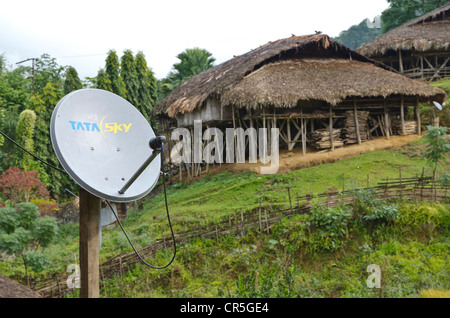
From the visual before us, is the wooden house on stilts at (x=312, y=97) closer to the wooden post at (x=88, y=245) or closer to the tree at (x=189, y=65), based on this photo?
the tree at (x=189, y=65)

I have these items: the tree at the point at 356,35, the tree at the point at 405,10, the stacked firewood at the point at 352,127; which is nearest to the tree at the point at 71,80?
the stacked firewood at the point at 352,127

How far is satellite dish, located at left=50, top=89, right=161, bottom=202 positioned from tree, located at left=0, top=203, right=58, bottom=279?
20.8 feet

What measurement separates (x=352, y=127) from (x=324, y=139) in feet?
5.05

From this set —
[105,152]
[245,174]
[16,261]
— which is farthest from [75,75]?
[105,152]

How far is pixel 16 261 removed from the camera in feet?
34.9

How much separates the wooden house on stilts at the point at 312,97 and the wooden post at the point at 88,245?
11745 mm

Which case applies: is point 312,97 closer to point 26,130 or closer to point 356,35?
point 26,130

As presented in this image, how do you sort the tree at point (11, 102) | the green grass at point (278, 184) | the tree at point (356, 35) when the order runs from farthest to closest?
the tree at point (356, 35), the tree at point (11, 102), the green grass at point (278, 184)

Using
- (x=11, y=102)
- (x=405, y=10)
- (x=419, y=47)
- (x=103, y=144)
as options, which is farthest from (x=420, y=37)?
(x=103, y=144)

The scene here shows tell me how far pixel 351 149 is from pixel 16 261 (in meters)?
12.3

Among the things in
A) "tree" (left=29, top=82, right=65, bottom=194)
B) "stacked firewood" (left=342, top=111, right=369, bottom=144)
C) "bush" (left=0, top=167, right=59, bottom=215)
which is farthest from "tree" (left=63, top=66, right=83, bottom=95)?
"stacked firewood" (left=342, top=111, right=369, bottom=144)

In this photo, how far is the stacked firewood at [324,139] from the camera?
17.2 metres

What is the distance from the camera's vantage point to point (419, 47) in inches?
947

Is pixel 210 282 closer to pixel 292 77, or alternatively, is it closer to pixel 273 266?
pixel 273 266
